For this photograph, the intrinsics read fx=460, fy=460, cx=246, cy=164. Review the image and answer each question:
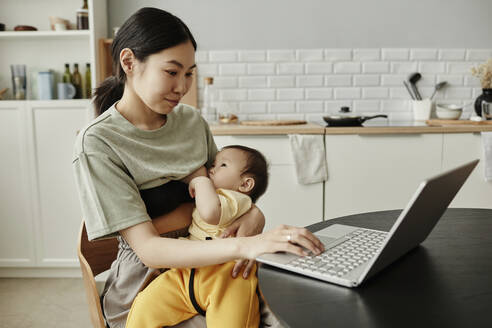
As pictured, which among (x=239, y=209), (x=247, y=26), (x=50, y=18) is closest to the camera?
(x=239, y=209)

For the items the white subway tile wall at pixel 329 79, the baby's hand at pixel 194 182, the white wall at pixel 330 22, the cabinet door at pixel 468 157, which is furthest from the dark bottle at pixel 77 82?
the cabinet door at pixel 468 157

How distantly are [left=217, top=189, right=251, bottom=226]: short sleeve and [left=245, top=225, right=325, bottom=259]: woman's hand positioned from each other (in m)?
0.35

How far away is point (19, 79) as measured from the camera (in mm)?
3340

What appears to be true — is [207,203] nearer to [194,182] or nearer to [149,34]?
[194,182]

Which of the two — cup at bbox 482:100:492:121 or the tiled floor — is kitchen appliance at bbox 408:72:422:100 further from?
the tiled floor

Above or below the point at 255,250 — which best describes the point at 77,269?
below

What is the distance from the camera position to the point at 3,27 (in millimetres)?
3375

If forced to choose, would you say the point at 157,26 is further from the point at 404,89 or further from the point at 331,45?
the point at 404,89

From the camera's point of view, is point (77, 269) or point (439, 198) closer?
point (439, 198)

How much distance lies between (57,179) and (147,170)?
223 cm

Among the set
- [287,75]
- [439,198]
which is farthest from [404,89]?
[439,198]

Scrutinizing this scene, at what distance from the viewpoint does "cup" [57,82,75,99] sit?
10.8 feet

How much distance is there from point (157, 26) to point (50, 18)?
248 cm

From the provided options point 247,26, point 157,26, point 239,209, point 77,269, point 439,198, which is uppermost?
point 247,26
